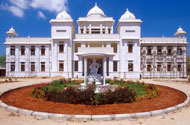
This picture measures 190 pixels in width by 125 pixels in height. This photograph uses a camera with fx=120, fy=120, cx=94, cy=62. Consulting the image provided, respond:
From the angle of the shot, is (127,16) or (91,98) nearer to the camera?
(91,98)

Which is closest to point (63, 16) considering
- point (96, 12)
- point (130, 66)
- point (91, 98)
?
point (96, 12)

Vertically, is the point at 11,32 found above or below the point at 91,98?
above

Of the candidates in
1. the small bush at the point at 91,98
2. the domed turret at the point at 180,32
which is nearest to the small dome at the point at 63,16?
the small bush at the point at 91,98

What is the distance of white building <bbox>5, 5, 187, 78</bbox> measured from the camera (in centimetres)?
2525

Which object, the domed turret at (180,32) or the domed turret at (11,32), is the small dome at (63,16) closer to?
the domed turret at (11,32)

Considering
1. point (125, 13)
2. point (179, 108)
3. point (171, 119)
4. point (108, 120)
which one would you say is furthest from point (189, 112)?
point (125, 13)

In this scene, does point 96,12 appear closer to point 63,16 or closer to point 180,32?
point 63,16

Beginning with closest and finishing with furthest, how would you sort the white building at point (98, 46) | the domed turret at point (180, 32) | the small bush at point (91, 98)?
the small bush at point (91, 98) → the white building at point (98, 46) → the domed turret at point (180, 32)

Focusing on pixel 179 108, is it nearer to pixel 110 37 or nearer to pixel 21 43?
pixel 110 37

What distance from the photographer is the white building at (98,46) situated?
25250 millimetres

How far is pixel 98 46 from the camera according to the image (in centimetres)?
2806

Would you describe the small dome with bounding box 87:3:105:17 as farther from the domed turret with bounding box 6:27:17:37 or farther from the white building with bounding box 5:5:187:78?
the domed turret with bounding box 6:27:17:37

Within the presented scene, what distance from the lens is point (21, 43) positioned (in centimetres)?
2748

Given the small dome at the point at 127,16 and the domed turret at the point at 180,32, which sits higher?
the small dome at the point at 127,16
